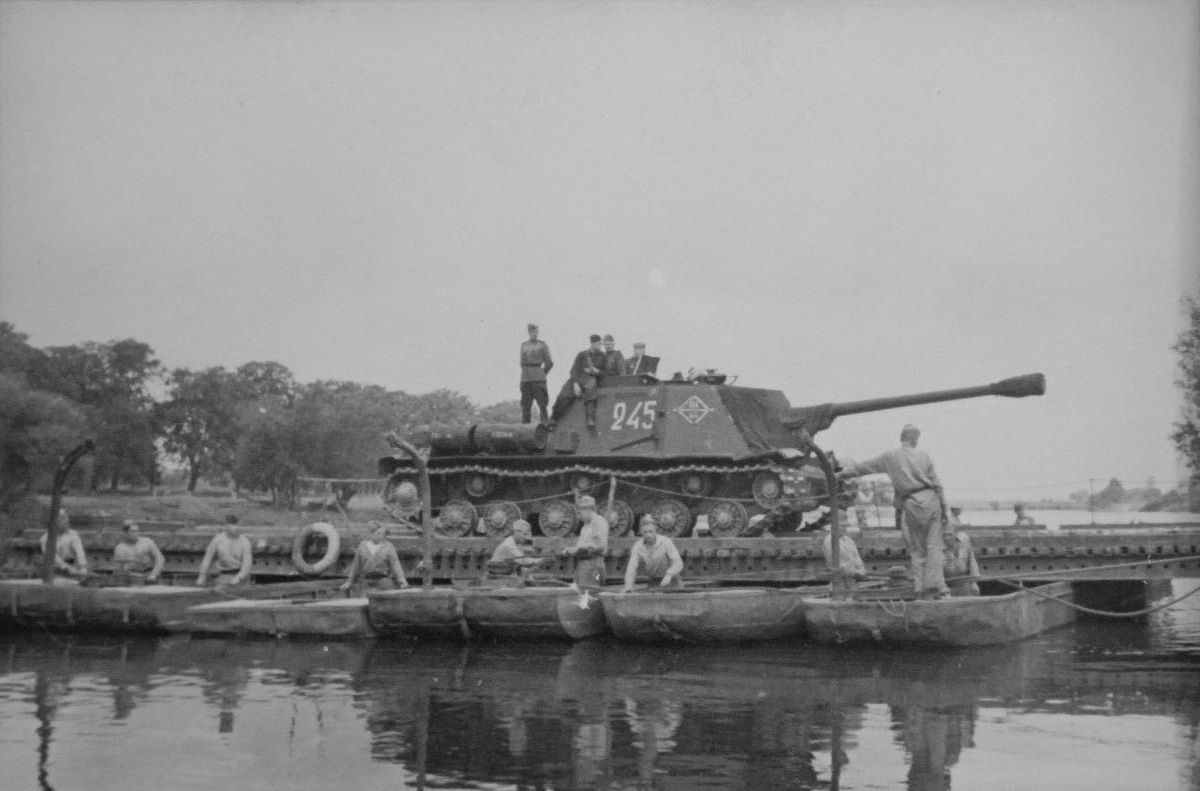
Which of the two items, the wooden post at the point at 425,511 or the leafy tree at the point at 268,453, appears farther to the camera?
the leafy tree at the point at 268,453

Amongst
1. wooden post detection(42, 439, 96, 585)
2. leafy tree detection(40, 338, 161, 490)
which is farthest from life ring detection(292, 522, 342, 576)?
leafy tree detection(40, 338, 161, 490)

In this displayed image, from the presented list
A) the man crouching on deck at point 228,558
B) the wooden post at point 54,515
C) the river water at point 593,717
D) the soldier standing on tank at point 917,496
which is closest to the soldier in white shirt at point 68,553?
the wooden post at point 54,515

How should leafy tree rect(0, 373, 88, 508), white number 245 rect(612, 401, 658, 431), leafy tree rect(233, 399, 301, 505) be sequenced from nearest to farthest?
white number 245 rect(612, 401, 658, 431)
leafy tree rect(0, 373, 88, 508)
leafy tree rect(233, 399, 301, 505)

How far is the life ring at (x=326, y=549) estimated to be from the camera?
19359 millimetres

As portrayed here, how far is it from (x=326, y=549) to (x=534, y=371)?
515cm

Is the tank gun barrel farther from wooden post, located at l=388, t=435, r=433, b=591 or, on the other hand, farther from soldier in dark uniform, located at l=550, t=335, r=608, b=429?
wooden post, located at l=388, t=435, r=433, b=591

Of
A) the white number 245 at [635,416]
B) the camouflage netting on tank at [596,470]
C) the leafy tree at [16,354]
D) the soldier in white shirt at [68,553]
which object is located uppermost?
the leafy tree at [16,354]

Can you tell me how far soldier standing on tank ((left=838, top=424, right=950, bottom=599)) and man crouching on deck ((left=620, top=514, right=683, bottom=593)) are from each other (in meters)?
2.52

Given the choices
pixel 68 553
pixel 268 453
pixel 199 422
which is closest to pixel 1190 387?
pixel 68 553

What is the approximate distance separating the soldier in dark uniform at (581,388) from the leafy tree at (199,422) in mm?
43633

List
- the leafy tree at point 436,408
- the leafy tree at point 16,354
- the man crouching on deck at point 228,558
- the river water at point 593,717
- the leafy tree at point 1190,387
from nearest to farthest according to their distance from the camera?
the river water at point 593,717 < the man crouching on deck at point 228,558 < the leafy tree at point 1190,387 < the leafy tree at point 16,354 < the leafy tree at point 436,408

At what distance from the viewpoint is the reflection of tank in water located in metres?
21.4

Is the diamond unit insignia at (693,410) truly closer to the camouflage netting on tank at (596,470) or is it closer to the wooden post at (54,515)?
the camouflage netting on tank at (596,470)

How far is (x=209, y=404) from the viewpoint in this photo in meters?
64.7
